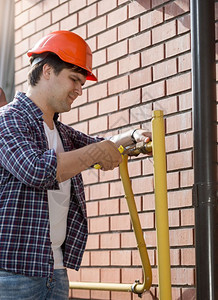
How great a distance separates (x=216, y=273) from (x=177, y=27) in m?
1.26

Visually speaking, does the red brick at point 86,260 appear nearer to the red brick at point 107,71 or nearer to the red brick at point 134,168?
the red brick at point 134,168

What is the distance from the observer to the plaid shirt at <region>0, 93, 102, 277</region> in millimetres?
2340

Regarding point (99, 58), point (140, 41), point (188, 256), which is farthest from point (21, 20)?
point (188, 256)

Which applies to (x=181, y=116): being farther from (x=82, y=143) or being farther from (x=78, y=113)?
(x=78, y=113)

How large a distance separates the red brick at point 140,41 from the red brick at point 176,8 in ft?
0.55

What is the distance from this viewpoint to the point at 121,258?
328 cm

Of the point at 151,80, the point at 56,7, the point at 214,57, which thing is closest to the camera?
the point at 214,57

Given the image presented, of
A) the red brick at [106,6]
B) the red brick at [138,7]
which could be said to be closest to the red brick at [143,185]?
the red brick at [138,7]

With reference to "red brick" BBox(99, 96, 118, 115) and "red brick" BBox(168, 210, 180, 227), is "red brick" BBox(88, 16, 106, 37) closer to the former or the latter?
"red brick" BBox(99, 96, 118, 115)

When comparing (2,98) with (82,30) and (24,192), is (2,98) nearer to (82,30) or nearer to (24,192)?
(82,30)

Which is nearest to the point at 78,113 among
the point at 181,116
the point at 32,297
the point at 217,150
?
the point at 181,116

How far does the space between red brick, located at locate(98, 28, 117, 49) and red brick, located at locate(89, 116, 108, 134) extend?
0.44 meters

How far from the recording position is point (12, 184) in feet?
8.13

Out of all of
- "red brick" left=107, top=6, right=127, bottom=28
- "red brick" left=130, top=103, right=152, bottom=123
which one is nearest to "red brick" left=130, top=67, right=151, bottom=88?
"red brick" left=130, top=103, right=152, bottom=123
